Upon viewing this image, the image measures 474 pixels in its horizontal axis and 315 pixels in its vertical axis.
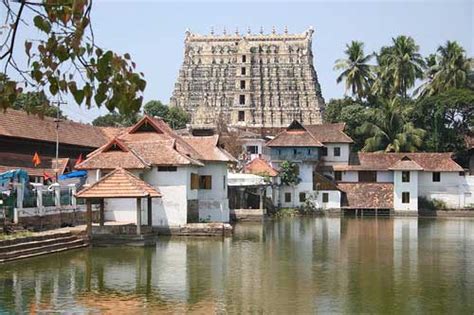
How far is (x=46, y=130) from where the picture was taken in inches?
1437

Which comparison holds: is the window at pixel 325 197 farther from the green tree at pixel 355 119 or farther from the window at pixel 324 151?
the green tree at pixel 355 119

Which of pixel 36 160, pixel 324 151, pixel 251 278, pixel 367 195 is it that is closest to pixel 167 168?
pixel 36 160

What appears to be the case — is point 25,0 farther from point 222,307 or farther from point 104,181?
point 104,181

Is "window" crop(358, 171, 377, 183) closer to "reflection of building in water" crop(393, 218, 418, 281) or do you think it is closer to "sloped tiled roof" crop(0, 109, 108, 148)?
"reflection of building in water" crop(393, 218, 418, 281)

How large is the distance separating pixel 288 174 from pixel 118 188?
25511 mm

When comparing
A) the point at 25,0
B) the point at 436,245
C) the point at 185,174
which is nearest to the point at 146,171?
the point at 185,174

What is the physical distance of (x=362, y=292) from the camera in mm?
17250

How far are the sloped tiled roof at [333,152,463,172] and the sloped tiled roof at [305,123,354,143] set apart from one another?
1880mm

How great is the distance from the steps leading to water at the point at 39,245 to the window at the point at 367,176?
30.9 m

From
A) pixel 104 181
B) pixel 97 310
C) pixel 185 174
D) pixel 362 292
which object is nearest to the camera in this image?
pixel 97 310

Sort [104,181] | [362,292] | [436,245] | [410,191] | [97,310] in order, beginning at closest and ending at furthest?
[97,310] → [362,292] → [104,181] → [436,245] → [410,191]

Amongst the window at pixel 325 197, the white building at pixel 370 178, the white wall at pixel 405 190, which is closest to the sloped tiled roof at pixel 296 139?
the white building at pixel 370 178

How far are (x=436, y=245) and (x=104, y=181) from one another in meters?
13.5

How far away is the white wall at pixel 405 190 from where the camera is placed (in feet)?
166
